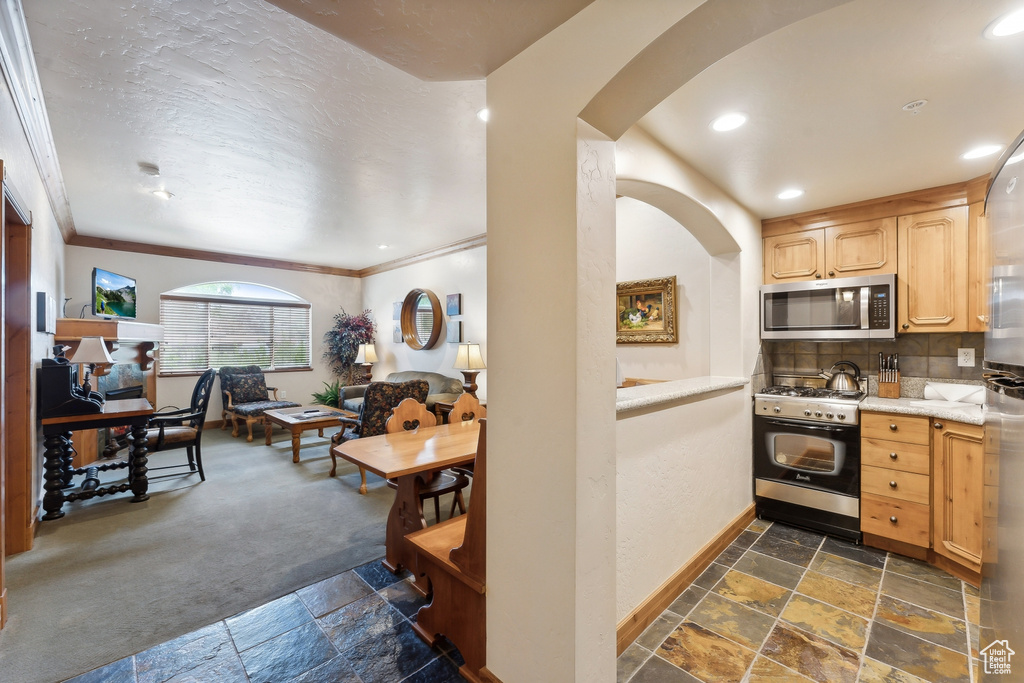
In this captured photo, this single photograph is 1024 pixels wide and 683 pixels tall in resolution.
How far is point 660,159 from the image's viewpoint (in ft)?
7.11

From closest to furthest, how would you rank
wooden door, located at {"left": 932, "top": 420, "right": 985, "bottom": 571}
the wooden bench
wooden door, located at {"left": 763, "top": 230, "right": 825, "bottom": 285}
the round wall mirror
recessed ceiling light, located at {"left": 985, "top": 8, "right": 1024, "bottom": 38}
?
1. recessed ceiling light, located at {"left": 985, "top": 8, "right": 1024, "bottom": 38}
2. the wooden bench
3. wooden door, located at {"left": 932, "top": 420, "right": 985, "bottom": 571}
4. wooden door, located at {"left": 763, "top": 230, "right": 825, "bottom": 285}
5. the round wall mirror

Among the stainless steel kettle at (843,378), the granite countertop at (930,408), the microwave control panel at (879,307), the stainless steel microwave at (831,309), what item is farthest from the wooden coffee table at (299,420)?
the microwave control panel at (879,307)

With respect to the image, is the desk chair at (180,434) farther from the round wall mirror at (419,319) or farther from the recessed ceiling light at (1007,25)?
the recessed ceiling light at (1007,25)

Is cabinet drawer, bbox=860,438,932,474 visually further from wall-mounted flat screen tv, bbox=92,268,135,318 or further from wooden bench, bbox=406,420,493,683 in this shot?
wall-mounted flat screen tv, bbox=92,268,135,318

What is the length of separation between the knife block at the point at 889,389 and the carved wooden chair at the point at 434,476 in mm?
3005

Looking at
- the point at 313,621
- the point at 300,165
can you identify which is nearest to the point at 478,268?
the point at 300,165

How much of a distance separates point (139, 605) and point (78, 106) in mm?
2634

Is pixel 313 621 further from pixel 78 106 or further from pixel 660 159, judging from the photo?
pixel 78 106

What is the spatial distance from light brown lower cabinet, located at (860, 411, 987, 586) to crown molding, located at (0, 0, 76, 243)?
4.60 meters

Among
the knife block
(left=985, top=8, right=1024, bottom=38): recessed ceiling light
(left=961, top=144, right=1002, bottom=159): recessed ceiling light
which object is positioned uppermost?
(left=985, top=8, right=1024, bottom=38): recessed ceiling light

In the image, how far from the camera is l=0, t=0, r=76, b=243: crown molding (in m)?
1.67

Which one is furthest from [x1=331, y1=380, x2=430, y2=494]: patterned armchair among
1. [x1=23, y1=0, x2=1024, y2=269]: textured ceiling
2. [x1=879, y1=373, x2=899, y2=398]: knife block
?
[x1=879, y1=373, x2=899, y2=398]: knife block

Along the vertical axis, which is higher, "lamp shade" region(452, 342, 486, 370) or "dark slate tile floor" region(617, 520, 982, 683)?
"lamp shade" region(452, 342, 486, 370)

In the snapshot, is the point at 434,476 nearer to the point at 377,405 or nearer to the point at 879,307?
the point at 377,405
